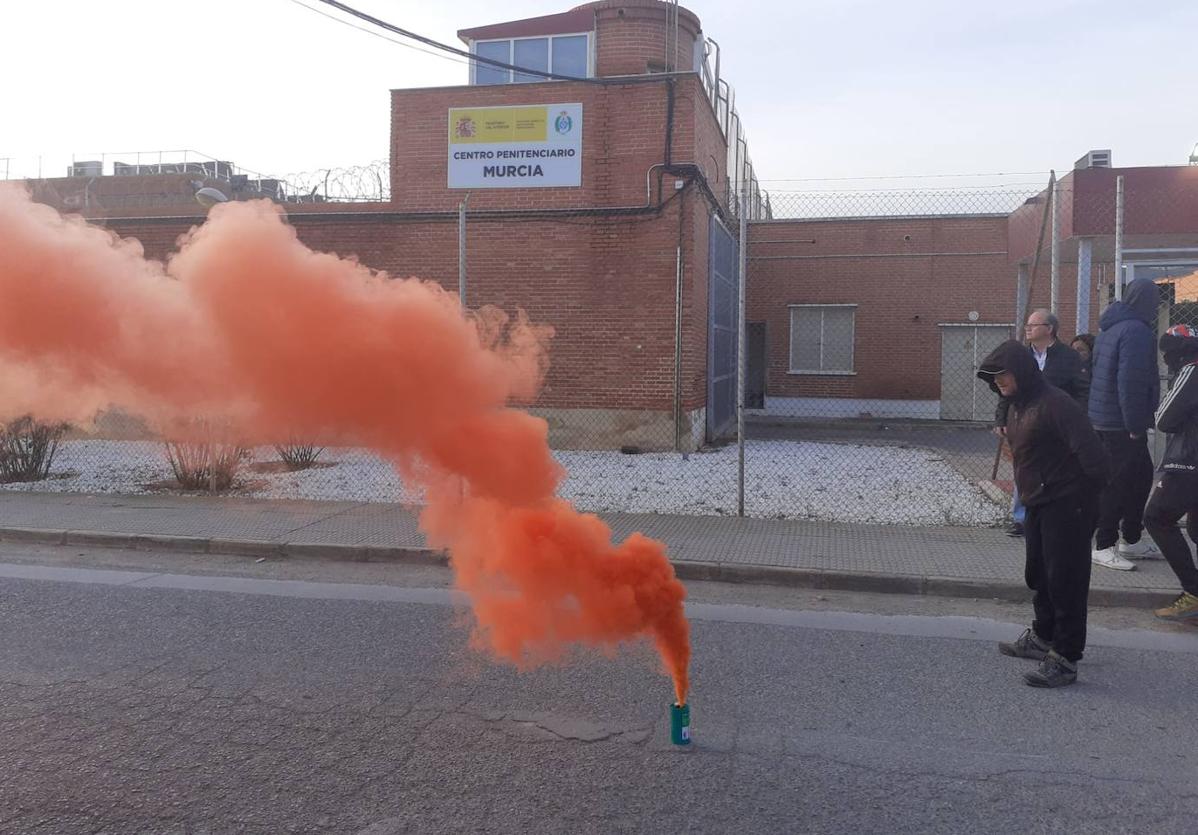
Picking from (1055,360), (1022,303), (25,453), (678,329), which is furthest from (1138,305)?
(25,453)

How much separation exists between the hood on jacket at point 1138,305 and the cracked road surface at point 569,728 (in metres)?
2.08

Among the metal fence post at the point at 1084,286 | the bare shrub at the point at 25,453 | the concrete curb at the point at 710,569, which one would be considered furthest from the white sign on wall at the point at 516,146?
the concrete curb at the point at 710,569

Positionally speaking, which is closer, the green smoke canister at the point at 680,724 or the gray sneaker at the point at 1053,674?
the green smoke canister at the point at 680,724

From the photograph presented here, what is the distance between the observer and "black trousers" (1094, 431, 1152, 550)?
6.69 metres

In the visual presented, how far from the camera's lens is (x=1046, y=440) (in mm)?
5027

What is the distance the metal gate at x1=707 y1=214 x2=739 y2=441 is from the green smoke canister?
36.7ft

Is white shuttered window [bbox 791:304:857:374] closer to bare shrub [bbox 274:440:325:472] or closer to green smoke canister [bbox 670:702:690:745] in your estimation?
bare shrub [bbox 274:440:325:472]

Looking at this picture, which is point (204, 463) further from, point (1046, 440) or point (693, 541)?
point (1046, 440)

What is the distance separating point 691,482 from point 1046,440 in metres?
6.31

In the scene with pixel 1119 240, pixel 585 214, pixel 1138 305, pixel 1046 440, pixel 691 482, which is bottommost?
pixel 691 482

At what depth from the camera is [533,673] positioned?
4.93 meters

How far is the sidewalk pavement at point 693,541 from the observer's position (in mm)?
6891

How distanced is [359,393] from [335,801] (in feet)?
6.65

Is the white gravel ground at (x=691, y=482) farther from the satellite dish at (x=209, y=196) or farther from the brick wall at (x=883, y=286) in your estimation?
the brick wall at (x=883, y=286)
